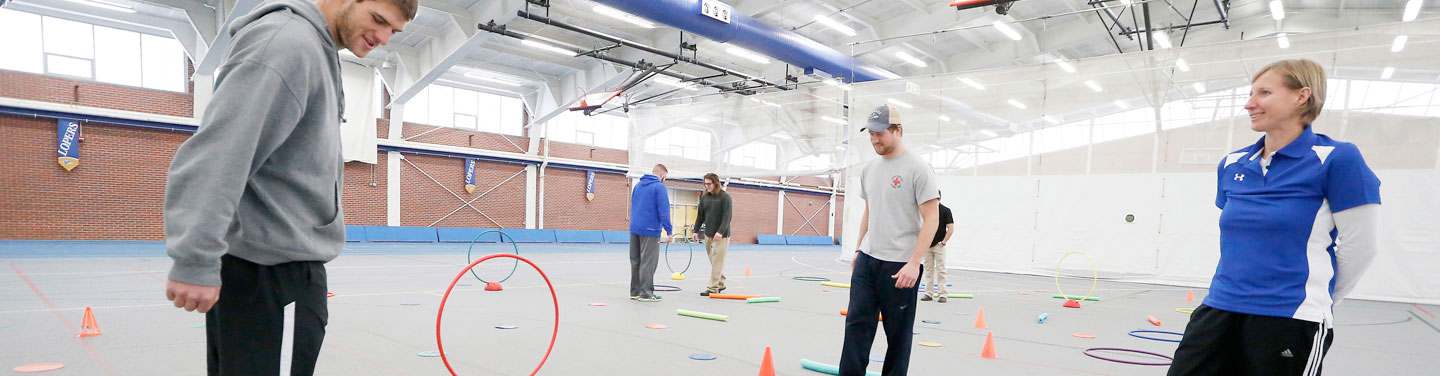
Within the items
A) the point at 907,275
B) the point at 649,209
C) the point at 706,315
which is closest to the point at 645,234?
the point at 649,209

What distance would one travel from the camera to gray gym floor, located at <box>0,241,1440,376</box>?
4402mm

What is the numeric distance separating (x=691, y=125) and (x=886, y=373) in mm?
14742

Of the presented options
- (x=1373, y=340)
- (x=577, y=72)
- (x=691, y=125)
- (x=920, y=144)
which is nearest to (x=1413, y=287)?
(x=1373, y=340)

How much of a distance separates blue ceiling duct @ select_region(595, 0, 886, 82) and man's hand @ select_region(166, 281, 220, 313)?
36.9 ft

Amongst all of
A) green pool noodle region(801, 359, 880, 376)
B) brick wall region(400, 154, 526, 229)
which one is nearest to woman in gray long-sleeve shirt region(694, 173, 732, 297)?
green pool noodle region(801, 359, 880, 376)

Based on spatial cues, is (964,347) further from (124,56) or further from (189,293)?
(124,56)

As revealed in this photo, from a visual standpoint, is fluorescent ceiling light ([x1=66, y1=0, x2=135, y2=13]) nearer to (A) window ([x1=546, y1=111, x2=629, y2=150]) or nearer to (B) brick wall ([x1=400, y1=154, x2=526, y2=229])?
(B) brick wall ([x1=400, y1=154, x2=526, y2=229])

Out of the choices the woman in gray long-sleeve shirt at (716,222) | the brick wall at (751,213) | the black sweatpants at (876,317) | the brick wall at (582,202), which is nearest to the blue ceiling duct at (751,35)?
the woman in gray long-sleeve shirt at (716,222)

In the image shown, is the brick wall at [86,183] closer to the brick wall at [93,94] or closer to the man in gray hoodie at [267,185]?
the brick wall at [93,94]

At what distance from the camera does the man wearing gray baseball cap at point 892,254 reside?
3.49 metres

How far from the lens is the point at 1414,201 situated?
10.9 m

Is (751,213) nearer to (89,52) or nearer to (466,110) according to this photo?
(466,110)

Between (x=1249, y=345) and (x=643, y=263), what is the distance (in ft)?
21.2

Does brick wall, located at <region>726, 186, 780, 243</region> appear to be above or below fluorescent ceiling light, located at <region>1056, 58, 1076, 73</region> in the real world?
below
